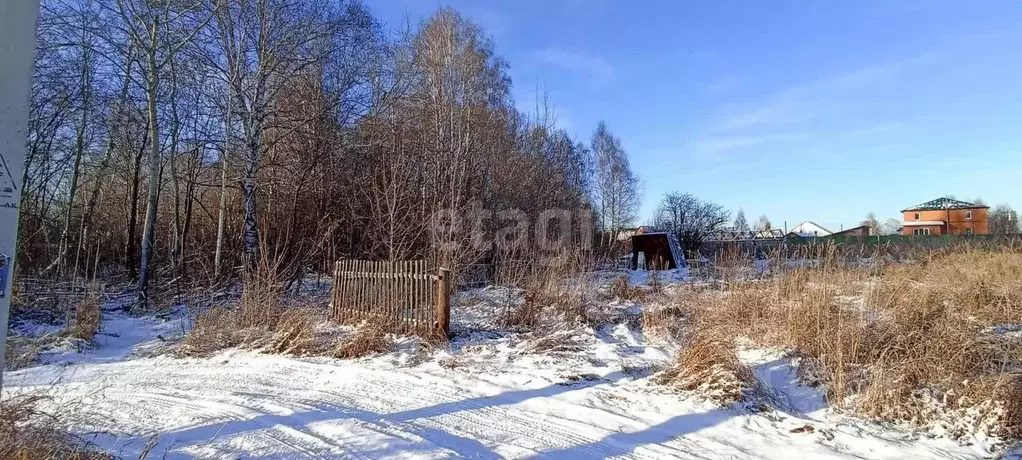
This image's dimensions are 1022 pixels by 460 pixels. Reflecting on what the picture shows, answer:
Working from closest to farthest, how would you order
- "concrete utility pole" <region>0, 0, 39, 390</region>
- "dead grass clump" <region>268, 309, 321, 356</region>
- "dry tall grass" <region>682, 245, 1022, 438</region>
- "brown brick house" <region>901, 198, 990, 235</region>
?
"concrete utility pole" <region>0, 0, 39, 390</region> → "dry tall grass" <region>682, 245, 1022, 438</region> → "dead grass clump" <region>268, 309, 321, 356</region> → "brown brick house" <region>901, 198, 990, 235</region>

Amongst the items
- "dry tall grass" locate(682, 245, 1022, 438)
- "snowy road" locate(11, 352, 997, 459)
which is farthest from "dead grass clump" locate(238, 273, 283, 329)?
"dry tall grass" locate(682, 245, 1022, 438)

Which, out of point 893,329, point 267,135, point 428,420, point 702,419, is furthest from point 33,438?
point 267,135

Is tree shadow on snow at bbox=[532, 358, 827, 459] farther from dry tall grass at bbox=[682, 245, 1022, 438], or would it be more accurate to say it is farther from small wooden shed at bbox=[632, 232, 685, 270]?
small wooden shed at bbox=[632, 232, 685, 270]

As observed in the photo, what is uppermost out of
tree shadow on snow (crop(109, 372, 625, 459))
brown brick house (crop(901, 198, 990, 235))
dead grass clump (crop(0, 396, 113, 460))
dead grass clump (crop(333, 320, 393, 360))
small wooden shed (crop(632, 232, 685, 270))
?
brown brick house (crop(901, 198, 990, 235))

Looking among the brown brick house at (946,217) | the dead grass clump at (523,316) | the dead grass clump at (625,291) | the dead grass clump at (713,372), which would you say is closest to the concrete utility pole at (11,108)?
the dead grass clump at (713,372)

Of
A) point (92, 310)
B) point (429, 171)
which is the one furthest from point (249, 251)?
point (429, 171)

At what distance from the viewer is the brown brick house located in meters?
56.9

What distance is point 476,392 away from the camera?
5676 mm

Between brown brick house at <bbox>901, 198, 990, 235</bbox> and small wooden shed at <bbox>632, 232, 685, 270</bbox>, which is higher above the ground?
brown brick house at <bbox>901, 198, 990, 235</bbox>

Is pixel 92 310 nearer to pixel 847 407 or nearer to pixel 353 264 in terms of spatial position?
pixel 353 264

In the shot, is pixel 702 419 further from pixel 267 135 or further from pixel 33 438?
pixel 267 135

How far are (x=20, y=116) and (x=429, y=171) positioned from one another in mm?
15477

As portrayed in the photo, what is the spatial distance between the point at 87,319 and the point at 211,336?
2.91 metres

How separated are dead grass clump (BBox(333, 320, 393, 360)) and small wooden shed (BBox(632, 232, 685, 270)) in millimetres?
17299
